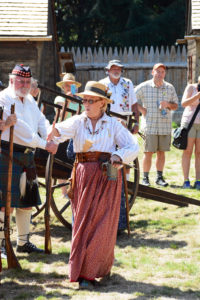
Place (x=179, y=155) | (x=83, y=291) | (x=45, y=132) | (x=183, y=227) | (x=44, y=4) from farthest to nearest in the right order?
(x=44, y=4) → (x=179, y=155) → (x=183, y=227) → (x=45, y=132) → (x=83, y=291)

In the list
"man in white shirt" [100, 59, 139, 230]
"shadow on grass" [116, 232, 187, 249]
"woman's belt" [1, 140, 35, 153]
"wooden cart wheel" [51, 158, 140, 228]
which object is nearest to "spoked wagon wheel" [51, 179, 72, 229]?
"wooden cart wheel" [51, 158, 140, 228]

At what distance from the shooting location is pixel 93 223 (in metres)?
5.14

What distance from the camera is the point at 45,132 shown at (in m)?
6.01

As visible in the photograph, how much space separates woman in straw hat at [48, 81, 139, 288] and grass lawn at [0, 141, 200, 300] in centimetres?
22

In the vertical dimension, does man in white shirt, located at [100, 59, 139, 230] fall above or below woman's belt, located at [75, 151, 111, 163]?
above

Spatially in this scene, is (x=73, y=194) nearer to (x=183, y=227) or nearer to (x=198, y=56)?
(x=183, y=227)

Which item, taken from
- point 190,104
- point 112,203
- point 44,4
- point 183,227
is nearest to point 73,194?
point 112,203

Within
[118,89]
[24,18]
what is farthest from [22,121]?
[24,18]

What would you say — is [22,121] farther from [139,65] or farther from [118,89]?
[139,65]

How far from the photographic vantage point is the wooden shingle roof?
16.1 meters

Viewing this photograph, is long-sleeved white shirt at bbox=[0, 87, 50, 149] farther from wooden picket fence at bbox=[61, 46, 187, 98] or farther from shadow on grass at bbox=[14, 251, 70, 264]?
wooden picket fence at bbox=[61, 46, 187, 98]

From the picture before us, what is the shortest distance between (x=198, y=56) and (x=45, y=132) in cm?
1100

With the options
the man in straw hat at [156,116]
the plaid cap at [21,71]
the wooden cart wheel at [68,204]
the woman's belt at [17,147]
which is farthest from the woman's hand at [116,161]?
the man in straw hat at [156,116]

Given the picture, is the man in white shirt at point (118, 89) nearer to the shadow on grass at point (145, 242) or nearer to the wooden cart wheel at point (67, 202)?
the wooden cart wheel at point (67, 202)
